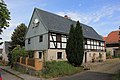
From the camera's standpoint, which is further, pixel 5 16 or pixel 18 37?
pixel 18 37

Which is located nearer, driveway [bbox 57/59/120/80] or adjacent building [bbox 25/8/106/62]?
driveway [bbox 57/59/120/80]

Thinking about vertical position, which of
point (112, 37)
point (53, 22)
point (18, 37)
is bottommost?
point (18, 37)

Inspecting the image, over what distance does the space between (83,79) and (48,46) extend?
1097cm

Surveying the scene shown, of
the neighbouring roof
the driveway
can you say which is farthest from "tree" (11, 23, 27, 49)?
the neighbouring roof

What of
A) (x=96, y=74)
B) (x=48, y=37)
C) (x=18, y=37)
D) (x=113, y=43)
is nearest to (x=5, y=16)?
(x=48, y=37)

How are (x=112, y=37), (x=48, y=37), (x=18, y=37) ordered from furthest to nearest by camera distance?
(x=112, y=37) < (x=18, y=37) < (x=48, y=37)

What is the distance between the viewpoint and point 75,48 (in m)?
23.1

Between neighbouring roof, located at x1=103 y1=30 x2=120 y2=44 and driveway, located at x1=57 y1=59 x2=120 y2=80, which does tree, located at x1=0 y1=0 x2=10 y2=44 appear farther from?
neighbouring roof, located at x1=103 y1=30 x2=120 y2=44

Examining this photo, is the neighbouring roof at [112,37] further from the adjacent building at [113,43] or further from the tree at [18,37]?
the tree at [18,37]

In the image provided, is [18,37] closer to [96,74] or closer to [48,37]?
[48,37]

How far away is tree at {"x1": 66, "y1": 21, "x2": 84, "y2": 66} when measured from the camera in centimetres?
2300

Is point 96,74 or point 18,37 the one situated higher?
point 18,37

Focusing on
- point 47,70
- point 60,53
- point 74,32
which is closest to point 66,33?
point 60,53

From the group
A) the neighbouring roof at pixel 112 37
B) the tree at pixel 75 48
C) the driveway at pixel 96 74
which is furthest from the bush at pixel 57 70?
the neighbouring roof at pixel 112 37
